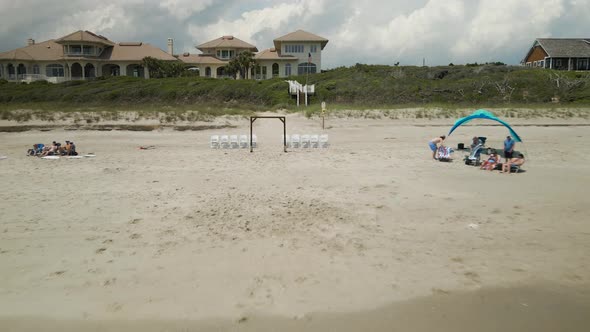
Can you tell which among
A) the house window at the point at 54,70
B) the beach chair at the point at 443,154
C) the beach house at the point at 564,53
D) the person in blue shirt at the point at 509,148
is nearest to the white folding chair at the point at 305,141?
the beach chair at the point at 443,154

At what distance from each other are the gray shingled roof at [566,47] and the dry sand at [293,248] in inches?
2014

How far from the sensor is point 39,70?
59.8 meters

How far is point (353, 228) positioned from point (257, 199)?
2604 mm

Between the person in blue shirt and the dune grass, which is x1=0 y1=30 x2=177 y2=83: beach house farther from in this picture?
the person in blue shirt

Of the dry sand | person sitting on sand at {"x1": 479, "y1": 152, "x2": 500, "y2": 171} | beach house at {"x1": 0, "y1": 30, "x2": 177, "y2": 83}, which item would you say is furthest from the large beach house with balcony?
the dry sand

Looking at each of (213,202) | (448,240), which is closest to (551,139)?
(448,240)

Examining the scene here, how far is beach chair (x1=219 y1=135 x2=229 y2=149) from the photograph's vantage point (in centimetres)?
1691

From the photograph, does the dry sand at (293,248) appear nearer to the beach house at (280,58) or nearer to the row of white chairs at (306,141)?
the row of white chairs at (306,141)

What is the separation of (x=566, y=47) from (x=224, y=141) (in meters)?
55.9

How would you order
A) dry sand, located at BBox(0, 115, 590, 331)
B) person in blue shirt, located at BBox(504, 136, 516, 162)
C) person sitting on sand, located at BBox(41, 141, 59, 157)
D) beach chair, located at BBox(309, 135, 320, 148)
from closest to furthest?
dry sand, located at BBox(0, 115, 590, 331)
person in blue shirt, located at BBox(504, 136, 516, 162)
person sitting on sand, located at BBox(41, 141, 59, 157)
beach chair, located at BBox(309, 135, 320, 148)

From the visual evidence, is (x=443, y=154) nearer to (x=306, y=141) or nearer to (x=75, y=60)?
(x=306, y=141)

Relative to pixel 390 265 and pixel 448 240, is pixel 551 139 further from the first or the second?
pixel 390 265

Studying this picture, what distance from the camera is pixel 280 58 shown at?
58.1m

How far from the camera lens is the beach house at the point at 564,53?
5611cm
